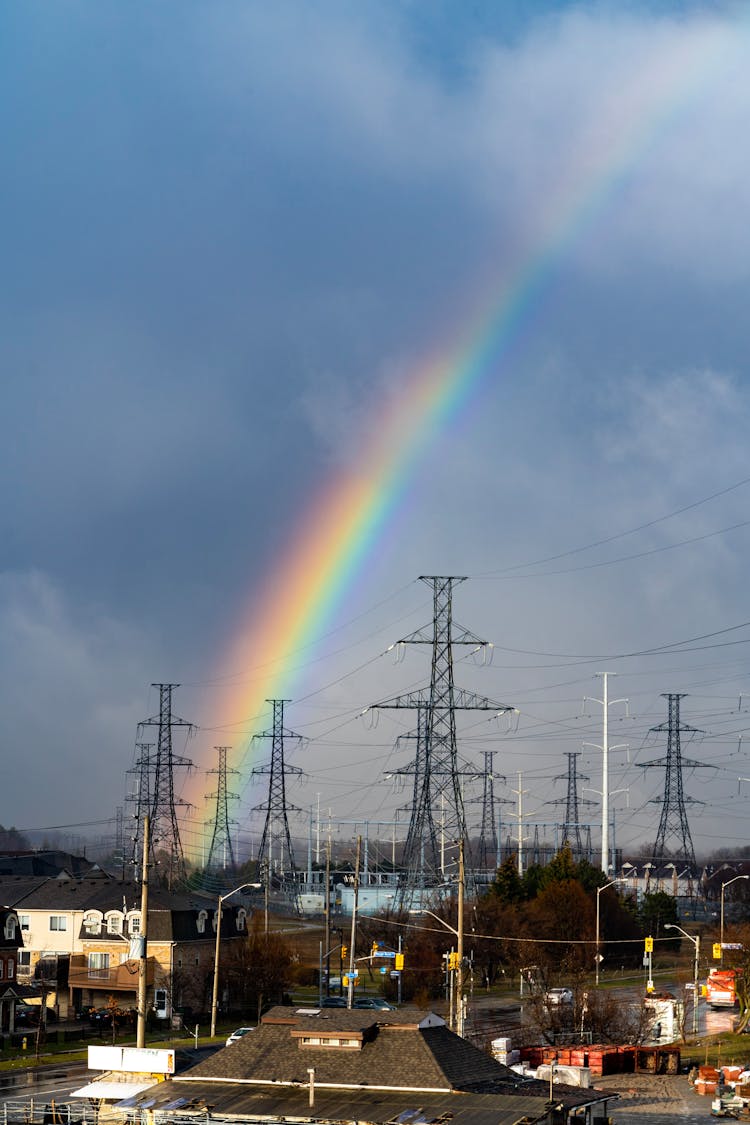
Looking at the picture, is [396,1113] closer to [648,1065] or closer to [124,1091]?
[124,1091]

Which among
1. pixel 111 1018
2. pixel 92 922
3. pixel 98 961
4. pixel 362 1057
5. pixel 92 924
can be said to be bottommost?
pixel 111 1018

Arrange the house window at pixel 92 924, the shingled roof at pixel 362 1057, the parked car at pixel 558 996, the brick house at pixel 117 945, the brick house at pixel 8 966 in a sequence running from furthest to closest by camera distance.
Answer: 1. the house window at pixel 92 924
2. the brick house at pixel 117 945
3. the brick house at pixel 8 966
4. the parked car at pixel 558 996
5. the shingled roof at pixel 362 1057

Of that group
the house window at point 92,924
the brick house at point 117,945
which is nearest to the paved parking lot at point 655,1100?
the brick house at point 117,945

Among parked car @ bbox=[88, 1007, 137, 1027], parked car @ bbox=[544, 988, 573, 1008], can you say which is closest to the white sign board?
parked car @ bbox=[544, 988, 573, 1008]

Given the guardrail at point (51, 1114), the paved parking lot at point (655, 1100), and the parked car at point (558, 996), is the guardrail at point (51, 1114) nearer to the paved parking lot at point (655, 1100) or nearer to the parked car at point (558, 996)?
the paved parking lot at point (655, 1100)

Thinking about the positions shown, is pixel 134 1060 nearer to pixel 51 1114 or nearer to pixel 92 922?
pixel 51 1114

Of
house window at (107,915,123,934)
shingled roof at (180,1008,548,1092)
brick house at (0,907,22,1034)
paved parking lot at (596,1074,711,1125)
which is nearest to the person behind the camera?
shingled roof at (180,1008,548,1092)

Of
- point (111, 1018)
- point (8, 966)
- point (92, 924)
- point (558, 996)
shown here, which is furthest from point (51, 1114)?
point (92, 924)

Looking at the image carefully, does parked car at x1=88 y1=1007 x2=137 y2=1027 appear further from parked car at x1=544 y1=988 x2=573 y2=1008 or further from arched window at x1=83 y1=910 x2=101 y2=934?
parked car at x1=544 y1=988 x2=573 y2=1008
